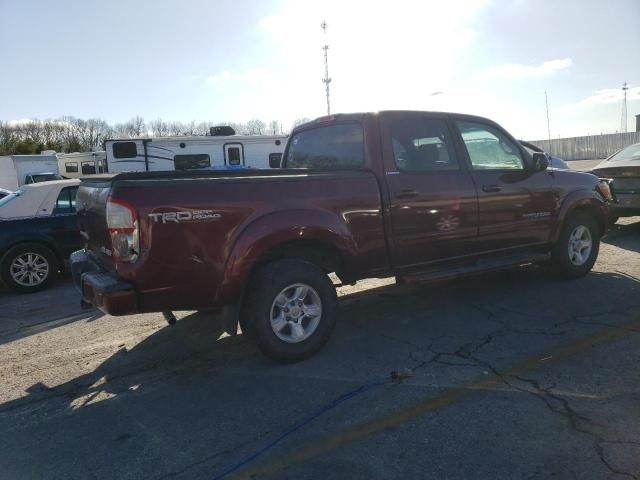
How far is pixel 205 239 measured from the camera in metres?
3.62

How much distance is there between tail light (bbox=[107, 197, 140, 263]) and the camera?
11.2ft

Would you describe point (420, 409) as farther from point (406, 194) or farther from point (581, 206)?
point (581, 206)

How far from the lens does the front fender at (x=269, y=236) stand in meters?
3.75

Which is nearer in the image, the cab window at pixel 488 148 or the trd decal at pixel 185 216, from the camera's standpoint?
the trd decal at pixel 185 216

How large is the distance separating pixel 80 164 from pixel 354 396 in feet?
88.6

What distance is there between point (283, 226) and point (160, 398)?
1.53 meters

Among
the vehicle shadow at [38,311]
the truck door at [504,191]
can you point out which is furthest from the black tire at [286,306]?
the vehicle shadow at [38,311]

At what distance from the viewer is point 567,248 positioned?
20.0 feet

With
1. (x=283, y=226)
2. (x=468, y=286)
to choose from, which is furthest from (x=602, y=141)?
(x=283, y=226)

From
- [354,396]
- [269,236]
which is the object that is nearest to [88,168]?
[269,236]

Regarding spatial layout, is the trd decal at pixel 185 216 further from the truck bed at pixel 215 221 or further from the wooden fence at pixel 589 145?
the wooden fence at pixel 589 145

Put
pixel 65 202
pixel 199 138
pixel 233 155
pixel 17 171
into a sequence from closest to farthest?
pixel 65 202
pixel 199 138
pixel 233 155
pixel 17 171

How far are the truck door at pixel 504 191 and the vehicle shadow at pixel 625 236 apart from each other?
3.18m

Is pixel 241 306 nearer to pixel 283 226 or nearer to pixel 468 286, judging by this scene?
pixel 283 226
